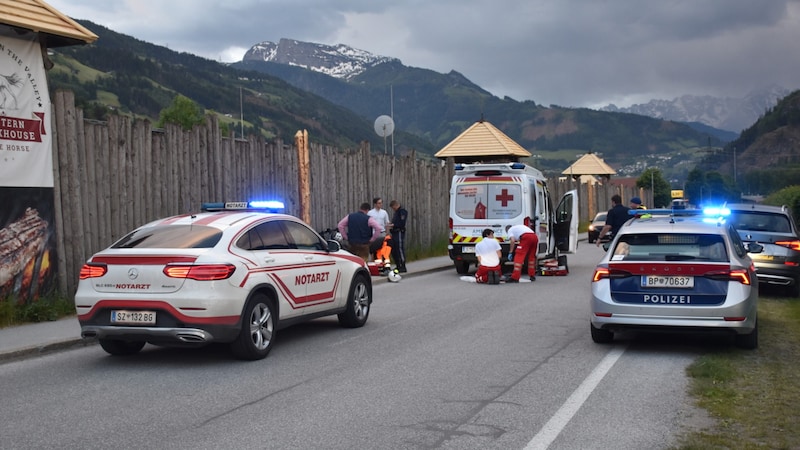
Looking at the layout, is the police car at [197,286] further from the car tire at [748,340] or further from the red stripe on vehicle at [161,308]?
the car tire at [748,340]

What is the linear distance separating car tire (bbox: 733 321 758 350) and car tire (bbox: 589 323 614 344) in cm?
140

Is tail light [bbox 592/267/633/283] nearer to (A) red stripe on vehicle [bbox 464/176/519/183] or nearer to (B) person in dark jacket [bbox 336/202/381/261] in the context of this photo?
(B) person in dark jacket [bbox 336/202/381/261]

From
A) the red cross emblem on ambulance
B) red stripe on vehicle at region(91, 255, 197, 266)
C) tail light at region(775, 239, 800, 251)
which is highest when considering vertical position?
the red cross emblem on ambulance

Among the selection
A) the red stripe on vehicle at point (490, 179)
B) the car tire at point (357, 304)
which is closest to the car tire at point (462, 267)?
the red stripe on vehicle at point (490, 179)

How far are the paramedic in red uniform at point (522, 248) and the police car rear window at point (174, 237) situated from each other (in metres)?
10.4

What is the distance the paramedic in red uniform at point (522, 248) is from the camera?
61.9ft

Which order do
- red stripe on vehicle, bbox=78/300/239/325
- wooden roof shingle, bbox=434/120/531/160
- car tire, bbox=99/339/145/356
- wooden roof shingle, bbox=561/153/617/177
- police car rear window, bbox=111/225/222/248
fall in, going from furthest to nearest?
wooden roof shingle, bbox=561/153/617/177 < wooden roof shingle, bbox=434/120/531/160 < car tire, bbox=99/339/145/356 < police car rear window, bbox=111/225/222/248 < red stripe on vehicle, bbox=78/300/239/325

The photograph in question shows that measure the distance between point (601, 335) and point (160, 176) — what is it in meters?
8.69

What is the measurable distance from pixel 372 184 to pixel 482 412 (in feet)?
58.6

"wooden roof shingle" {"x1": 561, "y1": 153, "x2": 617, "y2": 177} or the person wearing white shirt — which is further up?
"wooden roof shingle" {"x1": 561, "y1": 153, "x2": 617, "y2": 177}

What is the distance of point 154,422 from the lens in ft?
21.9

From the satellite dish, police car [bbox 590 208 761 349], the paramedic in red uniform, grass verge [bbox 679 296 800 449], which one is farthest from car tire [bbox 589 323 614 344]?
the satellite dish

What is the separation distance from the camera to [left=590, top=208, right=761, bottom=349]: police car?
9422mm

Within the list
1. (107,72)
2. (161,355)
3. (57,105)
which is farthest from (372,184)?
(107,72)
